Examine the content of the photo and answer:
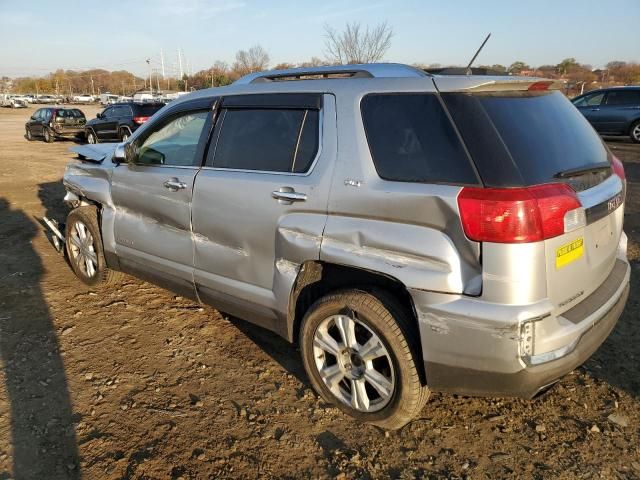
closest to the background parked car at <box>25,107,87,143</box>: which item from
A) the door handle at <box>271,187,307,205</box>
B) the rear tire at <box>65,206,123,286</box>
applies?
the rear tire at <box>65,206,123,286</box>

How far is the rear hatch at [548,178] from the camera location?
2.05 meters

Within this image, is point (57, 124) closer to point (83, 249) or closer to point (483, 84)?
point (83, 249)

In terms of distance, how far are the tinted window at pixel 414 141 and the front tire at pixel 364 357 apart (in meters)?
0.66

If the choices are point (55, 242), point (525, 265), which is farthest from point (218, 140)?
point (55, 242)

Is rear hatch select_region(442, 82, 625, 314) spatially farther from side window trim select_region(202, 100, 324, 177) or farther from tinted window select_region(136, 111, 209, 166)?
tinted window select_region(136, 111, 209, 166)

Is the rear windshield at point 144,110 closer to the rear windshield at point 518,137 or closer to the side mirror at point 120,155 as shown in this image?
the side mirror at point 120,155

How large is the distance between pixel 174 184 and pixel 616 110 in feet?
51.1

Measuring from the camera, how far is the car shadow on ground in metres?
2.45

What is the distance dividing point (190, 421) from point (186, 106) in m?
2.22

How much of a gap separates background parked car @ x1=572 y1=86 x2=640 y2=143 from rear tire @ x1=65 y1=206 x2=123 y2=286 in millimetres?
14270

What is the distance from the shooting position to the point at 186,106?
3615 millimetres

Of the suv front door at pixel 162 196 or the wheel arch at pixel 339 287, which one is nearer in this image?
the wheel arch at pixel 339 287

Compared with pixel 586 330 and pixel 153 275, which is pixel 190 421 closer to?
pixel 153 275

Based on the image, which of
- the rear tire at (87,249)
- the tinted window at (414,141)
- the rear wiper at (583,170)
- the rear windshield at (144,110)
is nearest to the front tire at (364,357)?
the tinted window at (414,141)
